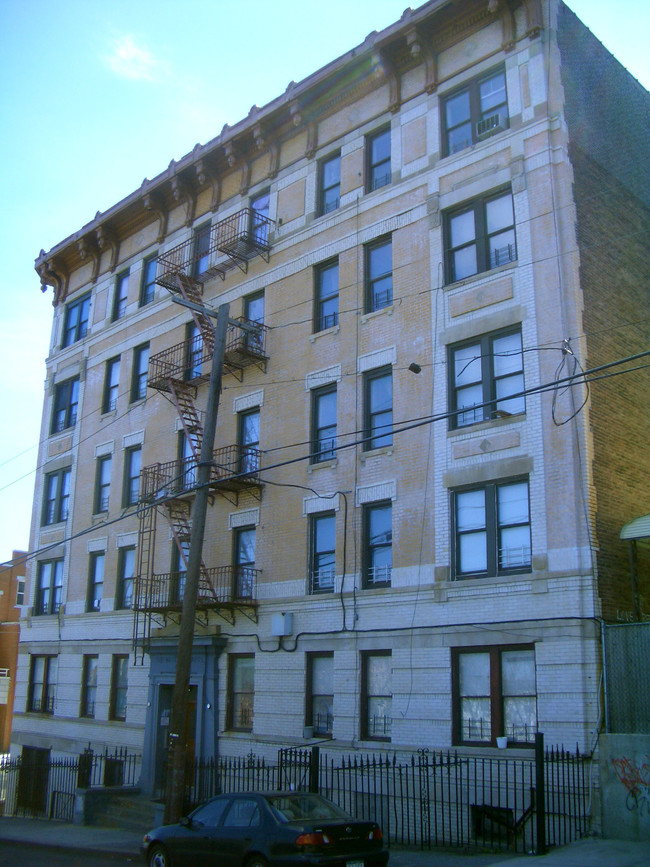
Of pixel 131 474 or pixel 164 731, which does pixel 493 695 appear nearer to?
pixel 164 731

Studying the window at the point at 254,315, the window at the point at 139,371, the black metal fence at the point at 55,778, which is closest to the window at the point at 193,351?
the window at the point at 254,315

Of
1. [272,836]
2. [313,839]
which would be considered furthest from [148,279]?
[313,839]

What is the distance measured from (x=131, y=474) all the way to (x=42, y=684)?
8096 mm

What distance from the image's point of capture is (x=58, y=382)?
33062 millimetres

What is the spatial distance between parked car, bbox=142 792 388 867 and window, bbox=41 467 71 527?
61.2ft

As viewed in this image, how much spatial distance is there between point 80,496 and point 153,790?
10326 millimetres

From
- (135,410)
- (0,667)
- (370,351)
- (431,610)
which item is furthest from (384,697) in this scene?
(0,667)

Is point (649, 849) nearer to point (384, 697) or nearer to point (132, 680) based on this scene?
point (384, 697)

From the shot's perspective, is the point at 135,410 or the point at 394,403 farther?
the point at 135,410

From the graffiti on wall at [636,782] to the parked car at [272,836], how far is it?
449 centimetres

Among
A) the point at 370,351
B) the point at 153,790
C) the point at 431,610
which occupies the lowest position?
the point at 153,790

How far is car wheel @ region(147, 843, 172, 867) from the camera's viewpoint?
45.5 feet

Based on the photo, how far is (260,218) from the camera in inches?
1009

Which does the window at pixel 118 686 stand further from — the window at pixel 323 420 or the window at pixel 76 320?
the window at pixel 76 320
